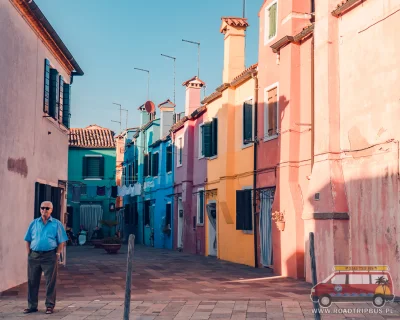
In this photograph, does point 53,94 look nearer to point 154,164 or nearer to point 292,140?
point 292,140

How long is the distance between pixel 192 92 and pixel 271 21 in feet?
37.0

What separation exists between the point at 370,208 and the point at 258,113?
712 centimetres

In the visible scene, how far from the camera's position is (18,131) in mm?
12867

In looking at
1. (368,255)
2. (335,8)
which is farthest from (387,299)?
(335,8)

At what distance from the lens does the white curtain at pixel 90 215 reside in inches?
1576

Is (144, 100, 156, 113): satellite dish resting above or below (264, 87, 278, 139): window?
above

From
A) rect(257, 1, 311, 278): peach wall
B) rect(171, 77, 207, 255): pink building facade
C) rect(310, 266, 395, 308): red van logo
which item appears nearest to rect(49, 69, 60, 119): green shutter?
rect(257, 1, 311, 278): peach wall

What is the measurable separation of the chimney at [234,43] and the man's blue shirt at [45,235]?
1347 centimetres

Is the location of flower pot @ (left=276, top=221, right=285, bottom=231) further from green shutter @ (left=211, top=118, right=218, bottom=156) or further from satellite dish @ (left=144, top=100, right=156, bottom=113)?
satellite dish @ (left=144, top=100, right=156, bottom=113)

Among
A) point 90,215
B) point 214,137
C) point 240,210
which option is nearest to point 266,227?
point 240,210

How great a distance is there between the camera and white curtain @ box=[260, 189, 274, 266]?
57.0 ft

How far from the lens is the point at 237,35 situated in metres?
22.1

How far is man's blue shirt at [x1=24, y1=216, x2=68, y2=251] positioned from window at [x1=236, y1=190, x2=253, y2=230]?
33.4 feet

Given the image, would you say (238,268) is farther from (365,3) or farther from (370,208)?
(365,3)
